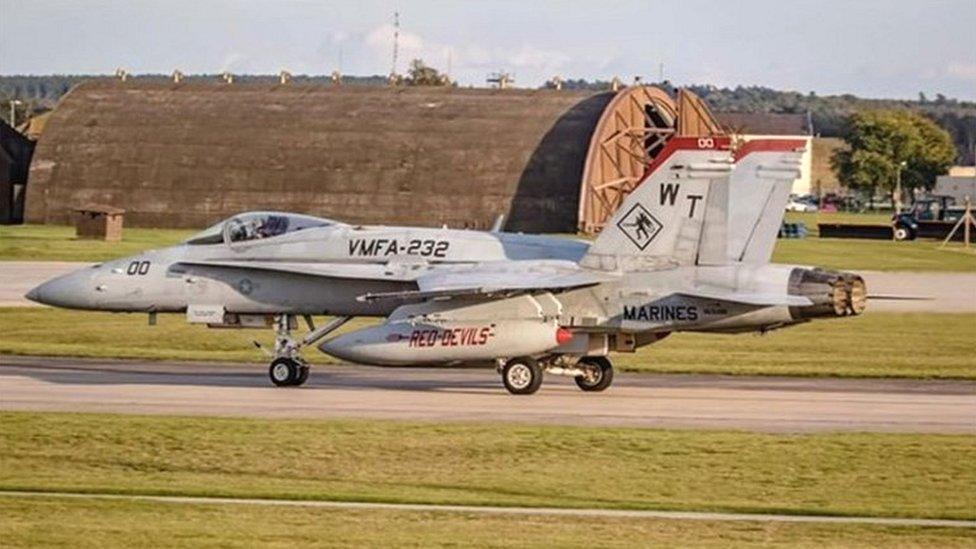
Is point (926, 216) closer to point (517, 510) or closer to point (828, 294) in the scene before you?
point (828, 294)

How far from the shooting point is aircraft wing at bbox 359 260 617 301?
30188 millimetres

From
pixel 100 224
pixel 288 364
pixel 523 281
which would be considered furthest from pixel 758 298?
pixel 100 224

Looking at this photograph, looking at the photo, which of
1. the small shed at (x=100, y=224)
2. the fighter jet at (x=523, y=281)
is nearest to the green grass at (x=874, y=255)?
the small shed at (x=100, y=224)

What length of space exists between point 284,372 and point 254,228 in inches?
94.4

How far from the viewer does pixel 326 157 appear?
86.3 metres

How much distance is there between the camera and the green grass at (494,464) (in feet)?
67.8

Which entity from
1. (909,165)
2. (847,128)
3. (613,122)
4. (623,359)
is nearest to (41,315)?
(623,359)

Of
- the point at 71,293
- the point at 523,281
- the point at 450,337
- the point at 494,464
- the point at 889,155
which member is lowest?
the point at 494,464

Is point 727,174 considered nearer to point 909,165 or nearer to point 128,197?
point 128,197

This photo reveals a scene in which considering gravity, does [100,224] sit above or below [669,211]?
above

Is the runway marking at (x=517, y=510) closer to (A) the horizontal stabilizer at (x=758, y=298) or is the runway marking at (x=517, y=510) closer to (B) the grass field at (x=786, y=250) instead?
(A) the horizontal stabilizer at (x=758, y=298)

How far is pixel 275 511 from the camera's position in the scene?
1939 cm

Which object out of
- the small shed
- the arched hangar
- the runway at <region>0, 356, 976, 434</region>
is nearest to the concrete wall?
the arched hangar

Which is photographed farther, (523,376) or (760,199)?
(760,199)
